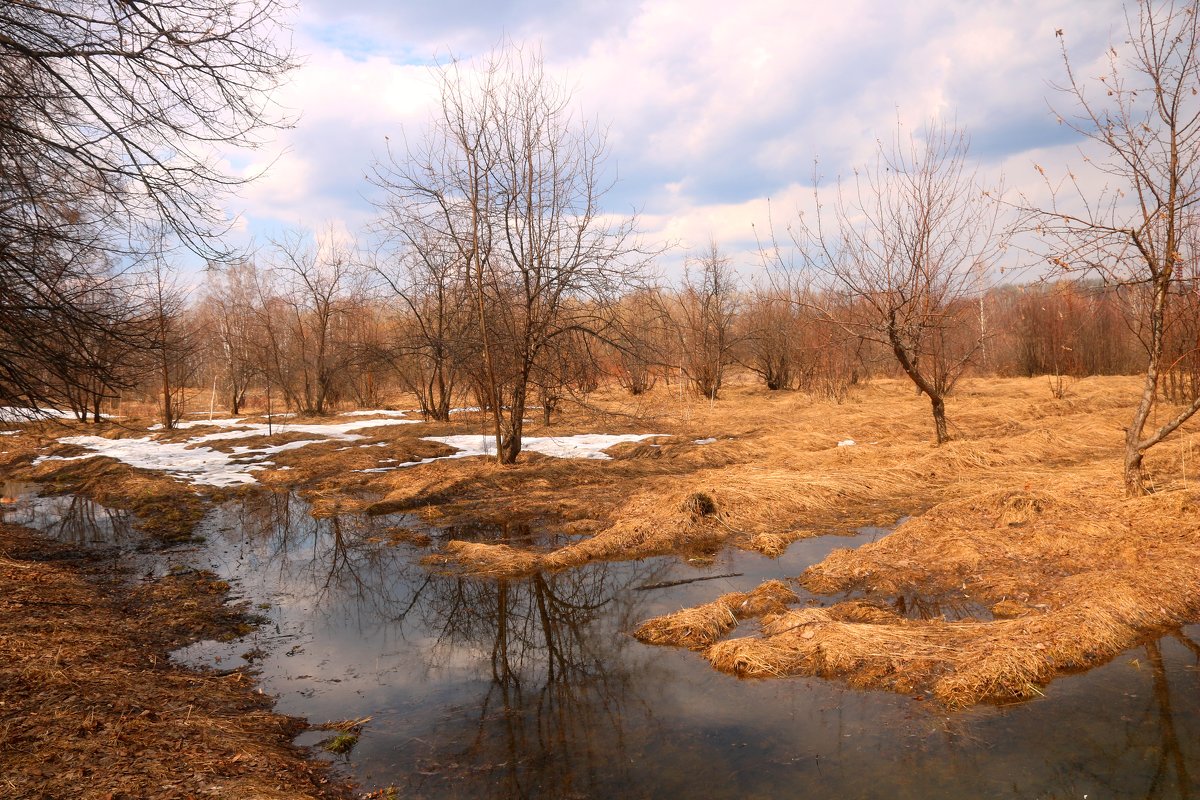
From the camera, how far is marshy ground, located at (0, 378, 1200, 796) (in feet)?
16.0

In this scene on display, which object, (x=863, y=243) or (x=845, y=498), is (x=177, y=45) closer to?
(x=845, y=498)

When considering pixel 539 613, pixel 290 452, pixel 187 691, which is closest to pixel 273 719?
pixel 187 691

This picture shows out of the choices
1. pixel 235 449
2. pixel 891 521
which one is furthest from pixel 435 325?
pixel 891 521

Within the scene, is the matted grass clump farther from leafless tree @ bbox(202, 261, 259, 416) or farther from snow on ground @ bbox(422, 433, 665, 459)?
leafless tree @ bbox(202, 261, 259, 416)

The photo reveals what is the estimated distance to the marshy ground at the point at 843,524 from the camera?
4.86 meters

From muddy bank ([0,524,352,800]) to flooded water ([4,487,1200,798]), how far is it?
0.33 m

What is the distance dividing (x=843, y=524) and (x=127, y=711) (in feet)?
25.3

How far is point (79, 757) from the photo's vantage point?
3.29 meters

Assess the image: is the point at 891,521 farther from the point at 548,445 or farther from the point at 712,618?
the point at 548,445

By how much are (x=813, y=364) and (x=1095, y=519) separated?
57.8 ft

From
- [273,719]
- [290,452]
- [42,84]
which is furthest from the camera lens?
[290,452]

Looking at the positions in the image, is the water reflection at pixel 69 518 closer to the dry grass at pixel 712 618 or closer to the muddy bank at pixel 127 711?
the muddy bank at pixel 127 711

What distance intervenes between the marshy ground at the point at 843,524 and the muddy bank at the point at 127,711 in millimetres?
67

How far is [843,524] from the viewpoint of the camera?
28.9 ft
